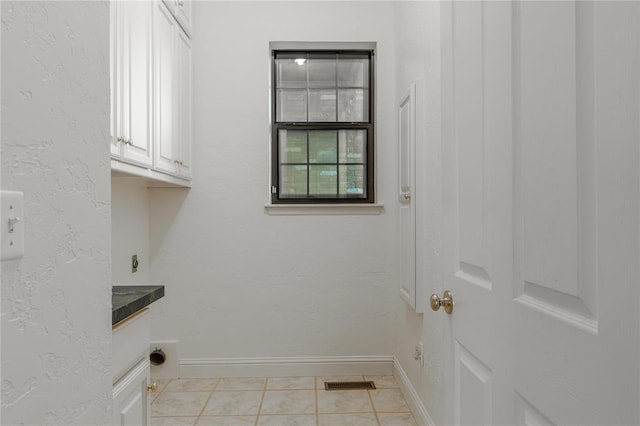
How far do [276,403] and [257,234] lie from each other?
1076 millimetres

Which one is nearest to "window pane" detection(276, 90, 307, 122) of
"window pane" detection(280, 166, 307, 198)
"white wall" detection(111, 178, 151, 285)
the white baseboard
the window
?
the window

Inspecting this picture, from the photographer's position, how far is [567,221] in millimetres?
648

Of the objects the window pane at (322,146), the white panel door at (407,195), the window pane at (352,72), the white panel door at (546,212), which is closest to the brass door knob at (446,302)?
the white panel door at (546,212)

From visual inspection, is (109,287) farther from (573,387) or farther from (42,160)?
(573,387)

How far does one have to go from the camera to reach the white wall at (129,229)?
2293mm

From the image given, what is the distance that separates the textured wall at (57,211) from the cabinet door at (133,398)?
22cm

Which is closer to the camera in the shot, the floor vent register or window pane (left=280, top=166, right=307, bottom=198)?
the floor vent register

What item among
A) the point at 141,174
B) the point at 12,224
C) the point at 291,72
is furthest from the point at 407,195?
the point at 12,224

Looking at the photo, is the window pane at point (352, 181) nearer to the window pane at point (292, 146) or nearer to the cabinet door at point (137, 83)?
the window pane at point (292, 146)

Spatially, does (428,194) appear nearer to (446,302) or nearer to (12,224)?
(446,302)

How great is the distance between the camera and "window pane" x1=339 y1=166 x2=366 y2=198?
9.55 ft

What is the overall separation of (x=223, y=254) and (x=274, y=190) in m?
0.57

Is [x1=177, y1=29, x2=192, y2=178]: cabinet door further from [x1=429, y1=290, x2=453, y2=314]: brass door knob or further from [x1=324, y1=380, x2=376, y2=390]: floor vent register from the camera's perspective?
[x1=429, y1=290, x2=453, y2=314]: brass door knob

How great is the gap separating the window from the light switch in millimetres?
2275
